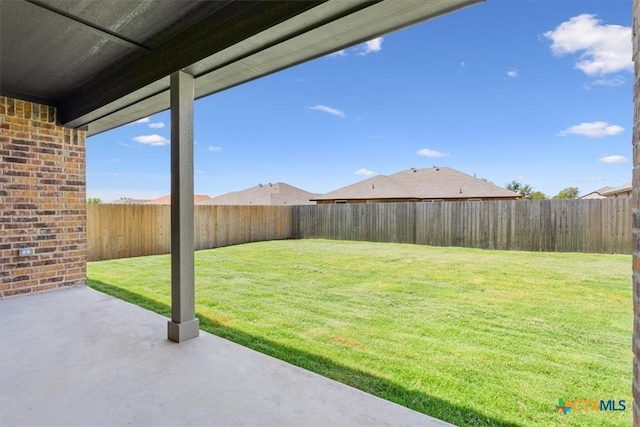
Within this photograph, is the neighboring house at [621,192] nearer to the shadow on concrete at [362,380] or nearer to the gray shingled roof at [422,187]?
the gray shingled roof at [422,187]

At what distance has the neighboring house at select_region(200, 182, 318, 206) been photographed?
68.9 ft

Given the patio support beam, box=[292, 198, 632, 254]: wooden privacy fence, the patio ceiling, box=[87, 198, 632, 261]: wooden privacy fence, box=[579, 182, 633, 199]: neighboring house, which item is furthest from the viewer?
box=[87, 198, 632, 261]: wooden privacy fence

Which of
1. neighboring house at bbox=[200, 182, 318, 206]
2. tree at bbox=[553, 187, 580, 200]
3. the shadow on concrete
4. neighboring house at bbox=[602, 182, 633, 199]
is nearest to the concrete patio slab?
the shadow on concrete

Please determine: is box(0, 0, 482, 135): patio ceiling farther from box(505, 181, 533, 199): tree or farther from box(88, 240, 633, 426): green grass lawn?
box(505, 181, 533, 199): tree

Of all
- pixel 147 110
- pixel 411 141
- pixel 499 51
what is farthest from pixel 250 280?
pixel 411 141

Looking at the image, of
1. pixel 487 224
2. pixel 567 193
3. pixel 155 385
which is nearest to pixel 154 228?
pixel 155 385

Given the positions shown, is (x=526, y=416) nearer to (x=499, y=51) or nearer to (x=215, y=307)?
(x=215, y=307)

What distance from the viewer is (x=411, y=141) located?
742 inches

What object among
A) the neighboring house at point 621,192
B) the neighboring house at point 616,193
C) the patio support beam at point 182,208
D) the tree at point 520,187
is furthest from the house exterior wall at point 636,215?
the tree at point 520,187

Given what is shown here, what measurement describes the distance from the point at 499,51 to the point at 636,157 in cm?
1078

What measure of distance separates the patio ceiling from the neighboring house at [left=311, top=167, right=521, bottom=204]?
1465 centimetres
